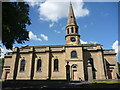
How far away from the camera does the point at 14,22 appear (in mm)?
13836

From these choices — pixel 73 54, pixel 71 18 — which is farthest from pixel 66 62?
pixel 71 18

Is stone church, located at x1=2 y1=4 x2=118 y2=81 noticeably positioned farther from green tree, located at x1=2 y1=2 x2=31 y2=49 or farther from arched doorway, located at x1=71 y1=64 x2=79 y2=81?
green tree, located at x1=2 y1=2 x2=31 y2=49

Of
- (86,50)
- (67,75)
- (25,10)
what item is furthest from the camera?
(86,50)

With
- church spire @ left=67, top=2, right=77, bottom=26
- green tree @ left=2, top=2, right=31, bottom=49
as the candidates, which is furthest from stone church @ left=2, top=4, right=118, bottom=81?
green tree @ left=2, top=2, right=31, bottom=49

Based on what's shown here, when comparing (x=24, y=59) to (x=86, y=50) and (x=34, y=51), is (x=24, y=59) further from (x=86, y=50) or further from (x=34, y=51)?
(x=86, y=50)

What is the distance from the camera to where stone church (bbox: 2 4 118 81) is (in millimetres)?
26172

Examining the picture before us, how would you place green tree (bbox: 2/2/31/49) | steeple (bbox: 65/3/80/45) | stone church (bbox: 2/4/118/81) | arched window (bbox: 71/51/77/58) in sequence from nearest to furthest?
green tree (bbox: 2/2/31/49) → stone church (bbox: 2/4/118/81) → arched window (bbox: 71/51/77/58) → steeple (bbox: 65/3/80/45)

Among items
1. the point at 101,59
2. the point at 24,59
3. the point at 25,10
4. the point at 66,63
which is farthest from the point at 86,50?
the point at 25,10

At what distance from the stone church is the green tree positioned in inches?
514

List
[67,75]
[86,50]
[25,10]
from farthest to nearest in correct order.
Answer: [86,50], [67,75], [25,10]

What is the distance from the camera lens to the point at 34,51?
96.9 feet

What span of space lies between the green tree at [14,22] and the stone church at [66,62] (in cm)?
1306

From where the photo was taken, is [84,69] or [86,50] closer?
[84,69]

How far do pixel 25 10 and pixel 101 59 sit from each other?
19.6 meters
